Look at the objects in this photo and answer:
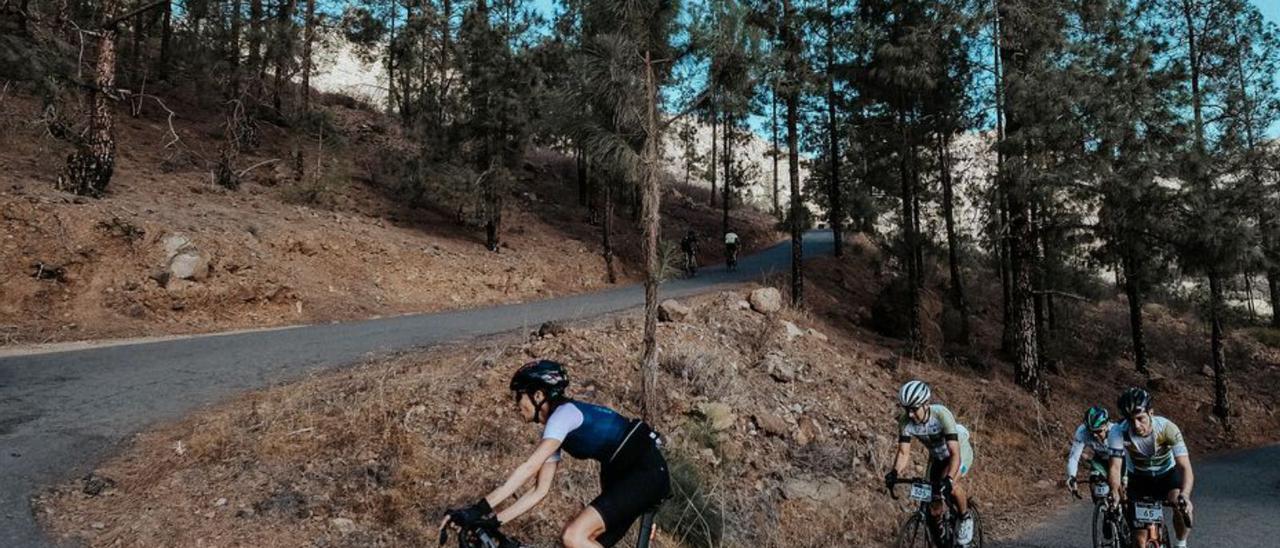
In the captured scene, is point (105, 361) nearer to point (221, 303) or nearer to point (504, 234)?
Result: point (221, 303)

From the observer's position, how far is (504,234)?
27.7m

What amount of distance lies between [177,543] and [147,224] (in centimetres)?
1208

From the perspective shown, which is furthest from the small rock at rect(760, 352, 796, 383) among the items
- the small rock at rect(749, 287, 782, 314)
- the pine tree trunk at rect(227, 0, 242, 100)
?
the pine tree trunk at rect(227, 0, 242, 100)

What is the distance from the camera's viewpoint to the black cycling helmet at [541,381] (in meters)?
4.36

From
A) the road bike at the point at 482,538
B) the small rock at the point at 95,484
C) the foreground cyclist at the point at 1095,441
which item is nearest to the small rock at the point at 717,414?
the foreground cyclist at the point at 1095,441

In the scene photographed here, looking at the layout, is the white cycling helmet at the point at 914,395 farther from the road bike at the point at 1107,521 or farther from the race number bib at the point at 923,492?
the road bike at the point at 1107,521

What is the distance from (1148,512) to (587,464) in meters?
5.55

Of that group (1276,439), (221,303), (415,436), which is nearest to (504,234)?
(221,303)

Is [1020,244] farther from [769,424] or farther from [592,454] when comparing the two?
[592,454]

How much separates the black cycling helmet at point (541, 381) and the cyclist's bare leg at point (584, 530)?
707 millimetres

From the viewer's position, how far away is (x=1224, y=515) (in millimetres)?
10078

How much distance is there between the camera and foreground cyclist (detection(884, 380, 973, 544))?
6410mm

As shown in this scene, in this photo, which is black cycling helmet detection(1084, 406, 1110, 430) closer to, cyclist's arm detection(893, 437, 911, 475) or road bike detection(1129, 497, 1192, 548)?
road bike detection(1129, 497, 1192, 548)

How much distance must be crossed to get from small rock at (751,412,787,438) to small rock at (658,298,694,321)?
3.19 m
